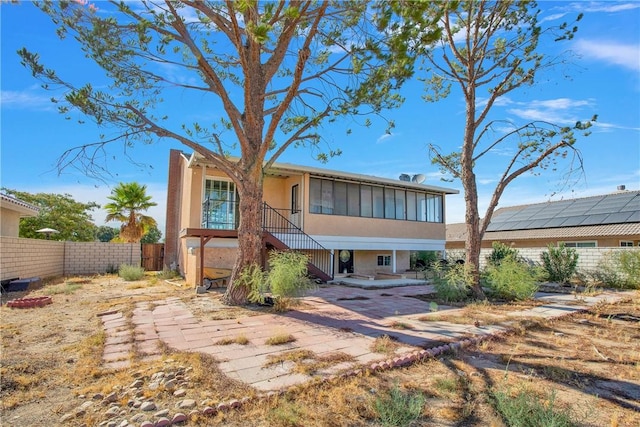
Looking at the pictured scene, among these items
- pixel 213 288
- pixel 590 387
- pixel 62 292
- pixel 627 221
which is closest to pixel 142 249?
pixel 62 292

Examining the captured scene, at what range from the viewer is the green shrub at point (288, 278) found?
22.9 ft

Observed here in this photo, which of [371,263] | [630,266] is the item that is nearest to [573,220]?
[630,266]

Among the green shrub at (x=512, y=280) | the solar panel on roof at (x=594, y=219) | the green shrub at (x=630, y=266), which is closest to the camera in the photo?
the green shrub at (x=512, y=280)

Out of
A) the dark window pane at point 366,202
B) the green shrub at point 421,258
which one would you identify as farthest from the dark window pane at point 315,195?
the green shrub at point 421,258

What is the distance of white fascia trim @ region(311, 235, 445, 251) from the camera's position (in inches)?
542

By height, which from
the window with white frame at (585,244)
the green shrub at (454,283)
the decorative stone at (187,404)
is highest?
the window with white frame at (585,244)

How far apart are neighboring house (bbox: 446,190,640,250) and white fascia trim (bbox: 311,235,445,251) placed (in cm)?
416

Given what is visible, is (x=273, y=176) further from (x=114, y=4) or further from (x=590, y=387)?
(x=590, y=387)

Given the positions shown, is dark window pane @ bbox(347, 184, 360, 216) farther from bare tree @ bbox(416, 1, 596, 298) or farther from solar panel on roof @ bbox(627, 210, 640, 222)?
solar panel on roof @ bbox(627, 210, 640, 222)

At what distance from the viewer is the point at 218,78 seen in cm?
802

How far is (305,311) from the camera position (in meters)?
7.25

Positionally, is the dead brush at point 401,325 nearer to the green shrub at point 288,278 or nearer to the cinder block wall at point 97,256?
the green shrub at point 288,278

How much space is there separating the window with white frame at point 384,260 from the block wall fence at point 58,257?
39.0 ft

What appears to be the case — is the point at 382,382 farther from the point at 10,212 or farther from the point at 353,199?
the point at 10,212
